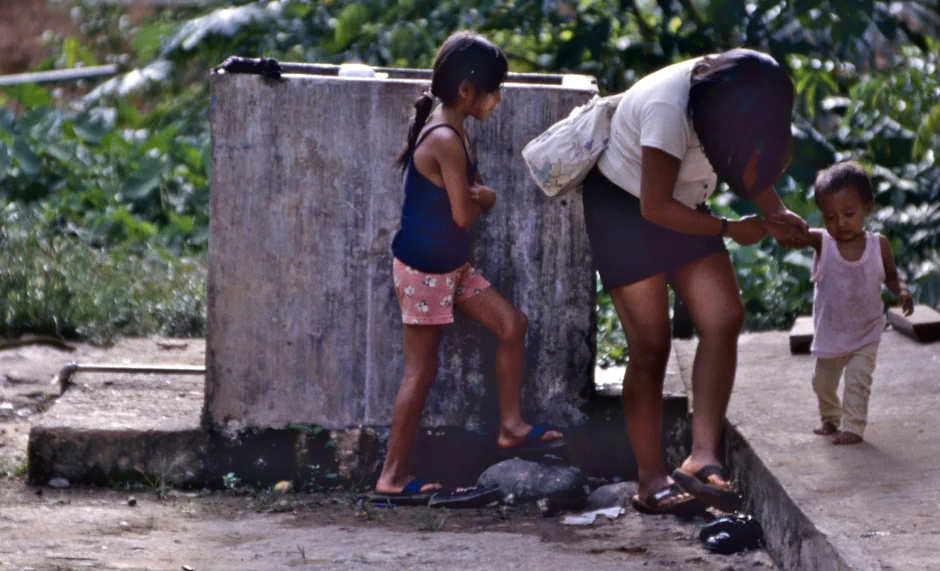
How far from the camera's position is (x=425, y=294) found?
13.0 ft

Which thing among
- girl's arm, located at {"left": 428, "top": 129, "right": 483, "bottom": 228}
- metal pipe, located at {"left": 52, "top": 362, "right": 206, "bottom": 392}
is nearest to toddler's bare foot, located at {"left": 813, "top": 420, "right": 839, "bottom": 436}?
girl's arm, located at {"left": 428, "top": 129, "right": 483, "bottom": 228}

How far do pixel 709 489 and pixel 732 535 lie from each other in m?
0.14

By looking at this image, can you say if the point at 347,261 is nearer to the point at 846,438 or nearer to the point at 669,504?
the point at 669,504

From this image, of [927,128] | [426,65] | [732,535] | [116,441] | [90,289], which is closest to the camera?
[732,535]

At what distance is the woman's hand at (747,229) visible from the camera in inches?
138

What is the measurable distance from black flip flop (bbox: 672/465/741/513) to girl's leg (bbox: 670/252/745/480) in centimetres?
2

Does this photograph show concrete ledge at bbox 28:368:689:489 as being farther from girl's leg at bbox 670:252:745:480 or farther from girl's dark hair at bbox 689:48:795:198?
girl's dark hair at bbox 689:48:795:198

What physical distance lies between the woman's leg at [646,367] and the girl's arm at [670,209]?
0.85 feet

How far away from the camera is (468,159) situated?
388cm

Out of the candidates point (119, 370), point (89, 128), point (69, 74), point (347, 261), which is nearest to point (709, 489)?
point (347, 261)

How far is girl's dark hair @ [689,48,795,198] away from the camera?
337 centimetres

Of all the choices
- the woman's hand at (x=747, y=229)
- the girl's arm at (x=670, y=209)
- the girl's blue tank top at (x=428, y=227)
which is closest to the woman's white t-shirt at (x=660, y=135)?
the girl's arm at (x=670, y=209)

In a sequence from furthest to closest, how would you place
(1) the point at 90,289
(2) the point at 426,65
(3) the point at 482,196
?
(2) the point at 426,65, (1) the point at 90,289, (3) the point at 482,196

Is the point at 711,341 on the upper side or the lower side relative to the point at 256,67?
lower
